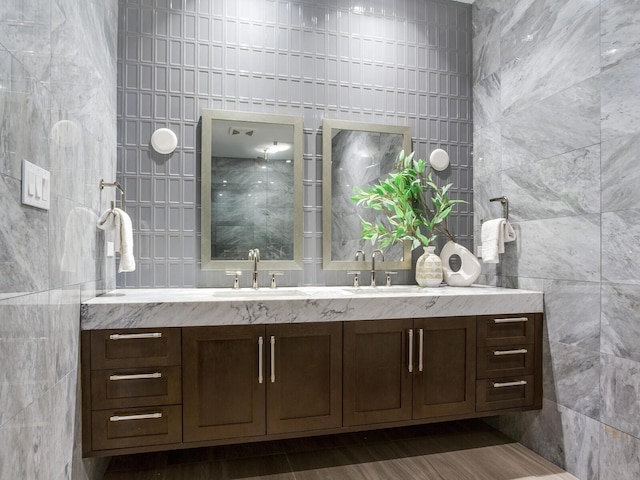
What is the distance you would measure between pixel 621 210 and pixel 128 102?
105 inches

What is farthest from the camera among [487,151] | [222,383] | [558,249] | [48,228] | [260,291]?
[487,151]

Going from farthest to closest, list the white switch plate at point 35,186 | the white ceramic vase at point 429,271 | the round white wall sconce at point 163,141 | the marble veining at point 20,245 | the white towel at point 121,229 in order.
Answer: the white ceramic vase at point 429,271, the round white wall sconce at point 163,141, the white towel at point 121,229, the white switch plate at point 35,186, the marble veining at point 20,245

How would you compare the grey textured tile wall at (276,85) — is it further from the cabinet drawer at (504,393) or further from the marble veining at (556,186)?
the cabinet drawer at (504,393)

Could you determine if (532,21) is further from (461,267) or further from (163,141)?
(163,141)

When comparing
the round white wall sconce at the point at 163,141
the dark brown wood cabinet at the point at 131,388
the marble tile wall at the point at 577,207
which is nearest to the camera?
the dark brown wood cabinet at the point at 131,388

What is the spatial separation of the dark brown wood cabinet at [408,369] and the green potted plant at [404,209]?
57 centimetres

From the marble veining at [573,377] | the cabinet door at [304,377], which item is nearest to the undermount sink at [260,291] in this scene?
the cabinet door at [304,377]

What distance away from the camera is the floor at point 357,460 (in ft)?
6.97

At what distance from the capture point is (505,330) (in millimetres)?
2346

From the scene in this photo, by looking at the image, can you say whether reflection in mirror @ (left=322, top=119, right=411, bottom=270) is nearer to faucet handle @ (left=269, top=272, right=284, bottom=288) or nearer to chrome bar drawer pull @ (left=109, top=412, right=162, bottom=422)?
faucet handle @ (left=269, top=272, right=284, bottom=288)

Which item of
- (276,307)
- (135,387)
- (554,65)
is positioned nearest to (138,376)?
(135,387)

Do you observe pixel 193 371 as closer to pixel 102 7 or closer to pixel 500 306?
pixel 500 306

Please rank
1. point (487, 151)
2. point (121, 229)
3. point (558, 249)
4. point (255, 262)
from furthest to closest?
point (487, 151), point (255, 262), point (558, 249), point (121, 229)

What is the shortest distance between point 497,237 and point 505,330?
570mm
